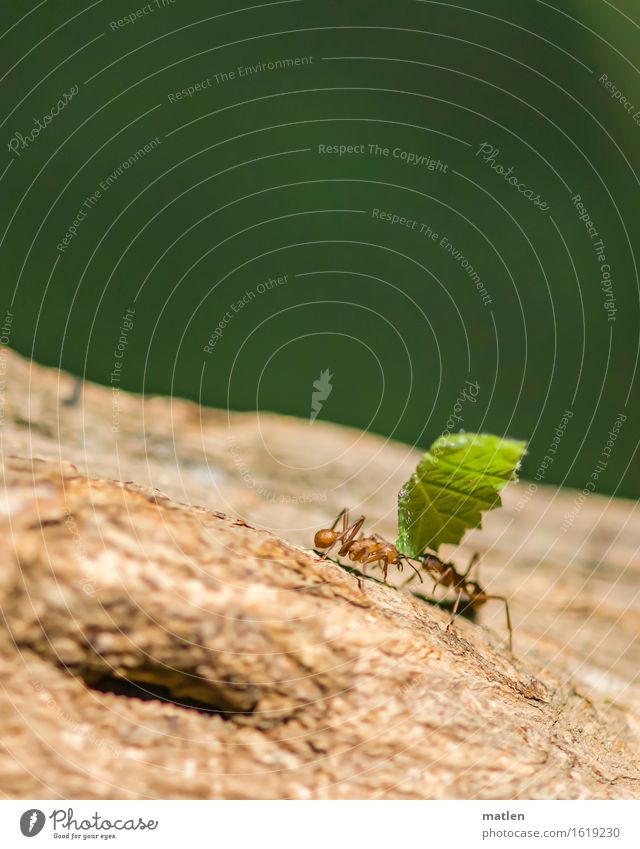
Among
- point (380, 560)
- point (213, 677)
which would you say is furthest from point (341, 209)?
point (213, 677)

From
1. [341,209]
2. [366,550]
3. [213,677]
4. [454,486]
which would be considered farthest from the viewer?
[341,209]

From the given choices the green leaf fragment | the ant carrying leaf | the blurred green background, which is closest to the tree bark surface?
the ant carrying leaf

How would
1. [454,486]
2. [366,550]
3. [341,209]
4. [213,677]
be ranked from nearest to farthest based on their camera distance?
1. [213,677]
2. [454,486]
3. [366,550]
4. [341,209]

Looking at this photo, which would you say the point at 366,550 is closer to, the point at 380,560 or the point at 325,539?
the point at 380,560

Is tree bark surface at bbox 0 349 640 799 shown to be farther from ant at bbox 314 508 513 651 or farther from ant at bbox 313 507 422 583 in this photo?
ant at bbox 313 507 422 583

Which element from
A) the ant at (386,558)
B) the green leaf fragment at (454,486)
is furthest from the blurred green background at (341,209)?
the green leaf fragment at (454,486)
